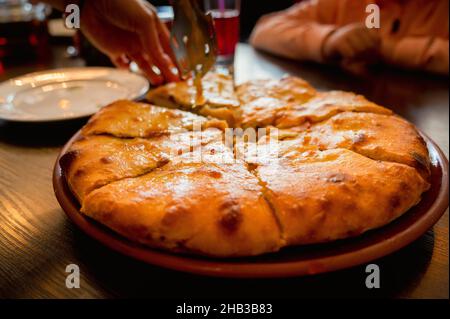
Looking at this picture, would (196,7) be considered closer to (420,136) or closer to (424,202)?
(420,136)

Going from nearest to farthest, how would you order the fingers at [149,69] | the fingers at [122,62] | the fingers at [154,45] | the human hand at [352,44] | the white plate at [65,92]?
the white plate at [65,92], the fingers at [154,45], the fingers at [149,69], the fingers at [122,62], the human hand at [352,44]

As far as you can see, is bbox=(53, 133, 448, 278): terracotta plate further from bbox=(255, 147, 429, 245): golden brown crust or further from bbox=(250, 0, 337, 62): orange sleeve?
bbox=(250, 0, 337, 62): orange sleeve

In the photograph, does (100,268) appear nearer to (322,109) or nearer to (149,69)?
(322,109)

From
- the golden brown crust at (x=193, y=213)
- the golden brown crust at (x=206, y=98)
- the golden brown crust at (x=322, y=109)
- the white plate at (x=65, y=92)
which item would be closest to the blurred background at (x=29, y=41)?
the white plate at (x=65, y=92)

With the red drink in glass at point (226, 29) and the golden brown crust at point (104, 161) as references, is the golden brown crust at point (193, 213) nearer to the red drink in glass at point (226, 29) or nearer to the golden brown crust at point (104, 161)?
the golden brown crust at point (104, 161)

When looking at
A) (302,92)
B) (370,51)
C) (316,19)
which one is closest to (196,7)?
(302,92)
